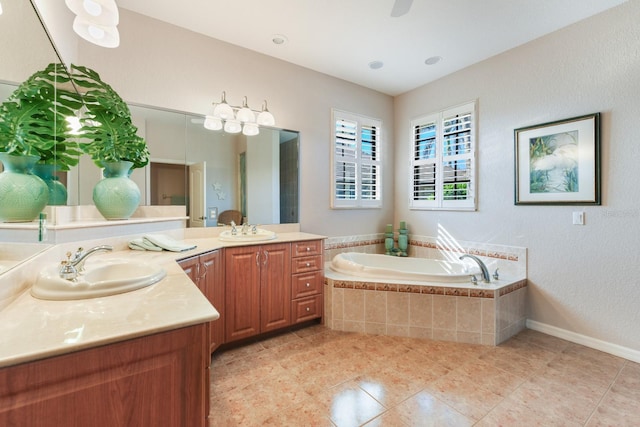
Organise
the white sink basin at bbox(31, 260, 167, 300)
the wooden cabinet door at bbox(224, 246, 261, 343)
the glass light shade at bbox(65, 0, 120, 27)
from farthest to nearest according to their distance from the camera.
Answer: the wooden cabinet door at bbox(224, 246, 261, 343)
the glass light shade at bbox(65, 0, 120, 27)
the white sink basin at bbox(31, 260, 167, 300)

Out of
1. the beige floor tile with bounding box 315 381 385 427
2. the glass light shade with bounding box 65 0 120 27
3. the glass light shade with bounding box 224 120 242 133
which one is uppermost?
the glass light shade with bounding box 65 0 120 27

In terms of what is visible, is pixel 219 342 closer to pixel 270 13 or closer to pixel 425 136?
pixel 270 13

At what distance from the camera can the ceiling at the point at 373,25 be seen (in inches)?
89.1

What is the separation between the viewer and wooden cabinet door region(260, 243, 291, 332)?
247cm

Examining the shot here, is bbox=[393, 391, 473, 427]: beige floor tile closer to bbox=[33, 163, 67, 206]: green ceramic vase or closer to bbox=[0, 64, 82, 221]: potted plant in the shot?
bbox=[0, 64, 82, 221]: potted plant

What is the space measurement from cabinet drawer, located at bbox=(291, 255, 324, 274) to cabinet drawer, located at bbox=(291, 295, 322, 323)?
0.29 metres

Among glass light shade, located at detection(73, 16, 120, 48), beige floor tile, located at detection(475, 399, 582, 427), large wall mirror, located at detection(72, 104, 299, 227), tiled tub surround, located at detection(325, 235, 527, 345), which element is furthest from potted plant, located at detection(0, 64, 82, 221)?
beige floor tile, located at detection(475, 399, 582, 427)

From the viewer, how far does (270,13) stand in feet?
7.79

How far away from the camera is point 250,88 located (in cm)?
296

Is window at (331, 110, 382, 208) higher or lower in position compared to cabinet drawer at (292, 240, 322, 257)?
higher

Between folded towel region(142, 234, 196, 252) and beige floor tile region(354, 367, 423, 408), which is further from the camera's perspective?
folded towel region(142, 234, 196, 252)

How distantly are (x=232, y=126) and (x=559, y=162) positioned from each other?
3146 millimetres

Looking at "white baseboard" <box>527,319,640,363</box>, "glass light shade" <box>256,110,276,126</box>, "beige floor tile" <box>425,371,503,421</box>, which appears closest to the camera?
"beige floor tile" <box>425,371,503,421</box>

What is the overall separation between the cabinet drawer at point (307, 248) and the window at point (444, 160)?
1726 mm
